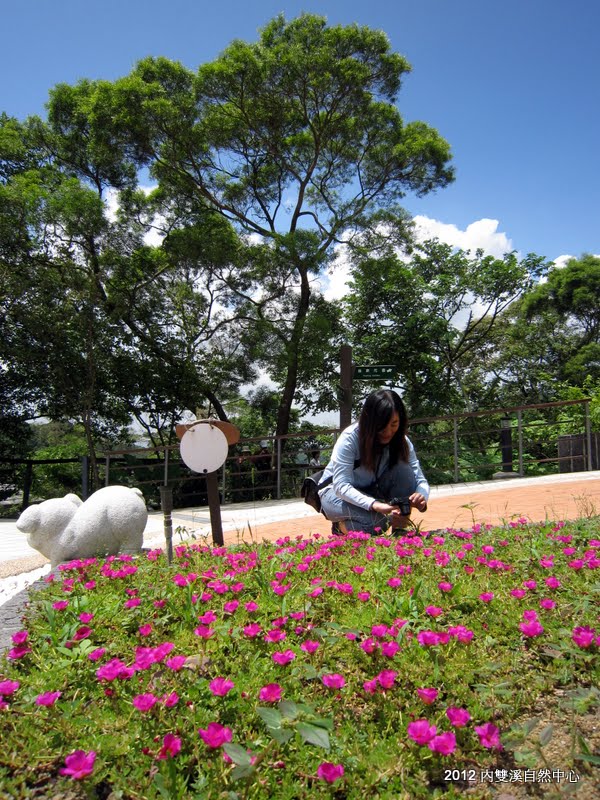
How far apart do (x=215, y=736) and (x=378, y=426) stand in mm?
2283

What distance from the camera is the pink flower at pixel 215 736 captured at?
112cm

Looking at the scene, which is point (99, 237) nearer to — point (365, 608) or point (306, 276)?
point (306, 276)

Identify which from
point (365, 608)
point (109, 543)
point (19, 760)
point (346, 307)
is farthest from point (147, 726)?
point (346, 307)

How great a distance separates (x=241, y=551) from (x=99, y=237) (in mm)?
10779

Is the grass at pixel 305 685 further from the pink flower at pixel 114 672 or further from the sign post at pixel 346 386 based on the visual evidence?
the sign post at pixel 346 386

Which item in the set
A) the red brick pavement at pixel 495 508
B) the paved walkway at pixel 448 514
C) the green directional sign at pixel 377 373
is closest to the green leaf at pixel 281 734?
the paved walkway at pixel 448 514

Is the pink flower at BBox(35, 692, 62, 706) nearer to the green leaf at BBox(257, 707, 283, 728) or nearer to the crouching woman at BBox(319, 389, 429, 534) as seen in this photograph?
the green leaf at BBox(257, 707, 283, 728)

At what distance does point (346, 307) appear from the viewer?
48.5 feet

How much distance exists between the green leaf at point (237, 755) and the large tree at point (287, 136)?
10758 millimetres

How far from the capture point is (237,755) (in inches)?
42.8

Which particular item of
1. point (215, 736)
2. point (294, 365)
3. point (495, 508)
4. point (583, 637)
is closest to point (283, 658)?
point (215, 736)

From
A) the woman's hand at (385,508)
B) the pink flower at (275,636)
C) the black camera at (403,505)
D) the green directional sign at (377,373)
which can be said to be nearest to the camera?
the pink flower at (275,636)

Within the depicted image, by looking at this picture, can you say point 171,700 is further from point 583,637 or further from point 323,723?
point 583,637

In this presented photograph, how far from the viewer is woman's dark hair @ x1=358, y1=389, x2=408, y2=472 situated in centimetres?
324
